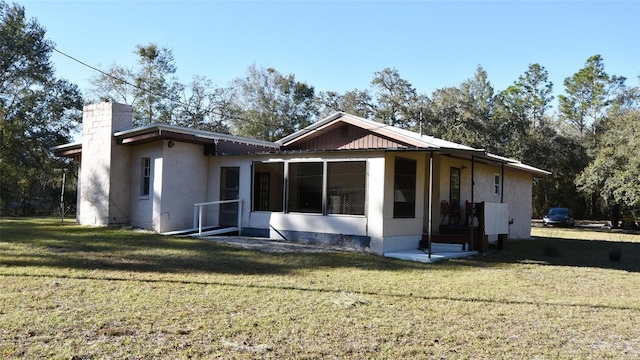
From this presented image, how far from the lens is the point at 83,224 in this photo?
51.2 ft

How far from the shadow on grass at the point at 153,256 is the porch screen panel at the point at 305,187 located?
73.5 inches

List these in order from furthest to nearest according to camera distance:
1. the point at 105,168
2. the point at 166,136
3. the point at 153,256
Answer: the point at 105,168 → the point at 166,136 → the point at 153,256

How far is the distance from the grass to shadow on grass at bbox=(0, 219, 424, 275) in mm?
40

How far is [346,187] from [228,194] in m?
4.04

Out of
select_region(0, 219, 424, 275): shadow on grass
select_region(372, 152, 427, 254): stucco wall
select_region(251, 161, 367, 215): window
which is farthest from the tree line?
select_region(372, 152, 427, 254): stucco wall

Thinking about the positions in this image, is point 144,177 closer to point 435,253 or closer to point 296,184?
point 296,184

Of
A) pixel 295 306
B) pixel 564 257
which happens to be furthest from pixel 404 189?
pixel 295 306

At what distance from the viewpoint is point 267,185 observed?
1412cm

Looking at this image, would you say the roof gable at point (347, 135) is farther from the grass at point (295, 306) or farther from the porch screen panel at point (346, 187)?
the grass at point (295, 306)

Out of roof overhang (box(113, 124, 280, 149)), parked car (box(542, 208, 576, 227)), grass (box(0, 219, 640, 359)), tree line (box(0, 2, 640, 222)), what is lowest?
grass (box(0, 219, 640, 359))

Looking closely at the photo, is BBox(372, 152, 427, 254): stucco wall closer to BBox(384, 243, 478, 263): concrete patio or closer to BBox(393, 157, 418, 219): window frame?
BBox(393, 157, 418, 219): window frame

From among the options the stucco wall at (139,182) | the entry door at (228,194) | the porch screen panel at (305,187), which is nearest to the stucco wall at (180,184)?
the stucco wall at (139,182)

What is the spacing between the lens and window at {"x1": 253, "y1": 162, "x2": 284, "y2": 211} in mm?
13773

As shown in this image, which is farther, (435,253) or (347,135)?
(347,135)
